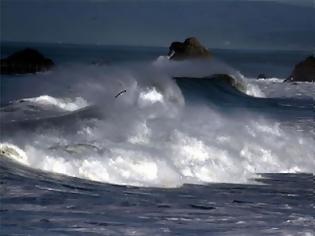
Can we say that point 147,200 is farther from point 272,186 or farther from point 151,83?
point 151,83

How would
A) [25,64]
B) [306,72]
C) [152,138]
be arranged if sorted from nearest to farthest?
A: [152,138], [25,64], [306,72]

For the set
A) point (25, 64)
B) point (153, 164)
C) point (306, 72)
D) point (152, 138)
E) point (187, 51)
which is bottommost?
point (153, 164)

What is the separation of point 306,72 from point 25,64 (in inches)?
729

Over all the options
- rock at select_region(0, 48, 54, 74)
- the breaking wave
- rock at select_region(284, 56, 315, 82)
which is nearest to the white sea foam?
the breaking wave

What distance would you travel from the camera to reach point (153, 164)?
1614cm

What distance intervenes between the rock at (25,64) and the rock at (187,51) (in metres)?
7.57

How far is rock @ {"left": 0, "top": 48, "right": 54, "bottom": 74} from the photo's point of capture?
4369cm

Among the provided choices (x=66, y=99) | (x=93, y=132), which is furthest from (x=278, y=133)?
(x=66, y=99)

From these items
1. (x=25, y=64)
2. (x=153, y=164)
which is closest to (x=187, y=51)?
(x=25, y=64)

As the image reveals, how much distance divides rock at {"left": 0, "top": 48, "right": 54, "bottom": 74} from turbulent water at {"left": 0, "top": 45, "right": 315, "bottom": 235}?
13470 millimetres

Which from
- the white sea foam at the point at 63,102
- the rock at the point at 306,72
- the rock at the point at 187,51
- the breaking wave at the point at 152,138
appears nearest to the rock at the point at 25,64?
the rock at the point at 187,51

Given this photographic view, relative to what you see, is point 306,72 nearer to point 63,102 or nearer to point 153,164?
point 63,102

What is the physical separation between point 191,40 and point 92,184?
110 feet

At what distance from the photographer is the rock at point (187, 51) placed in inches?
1724
